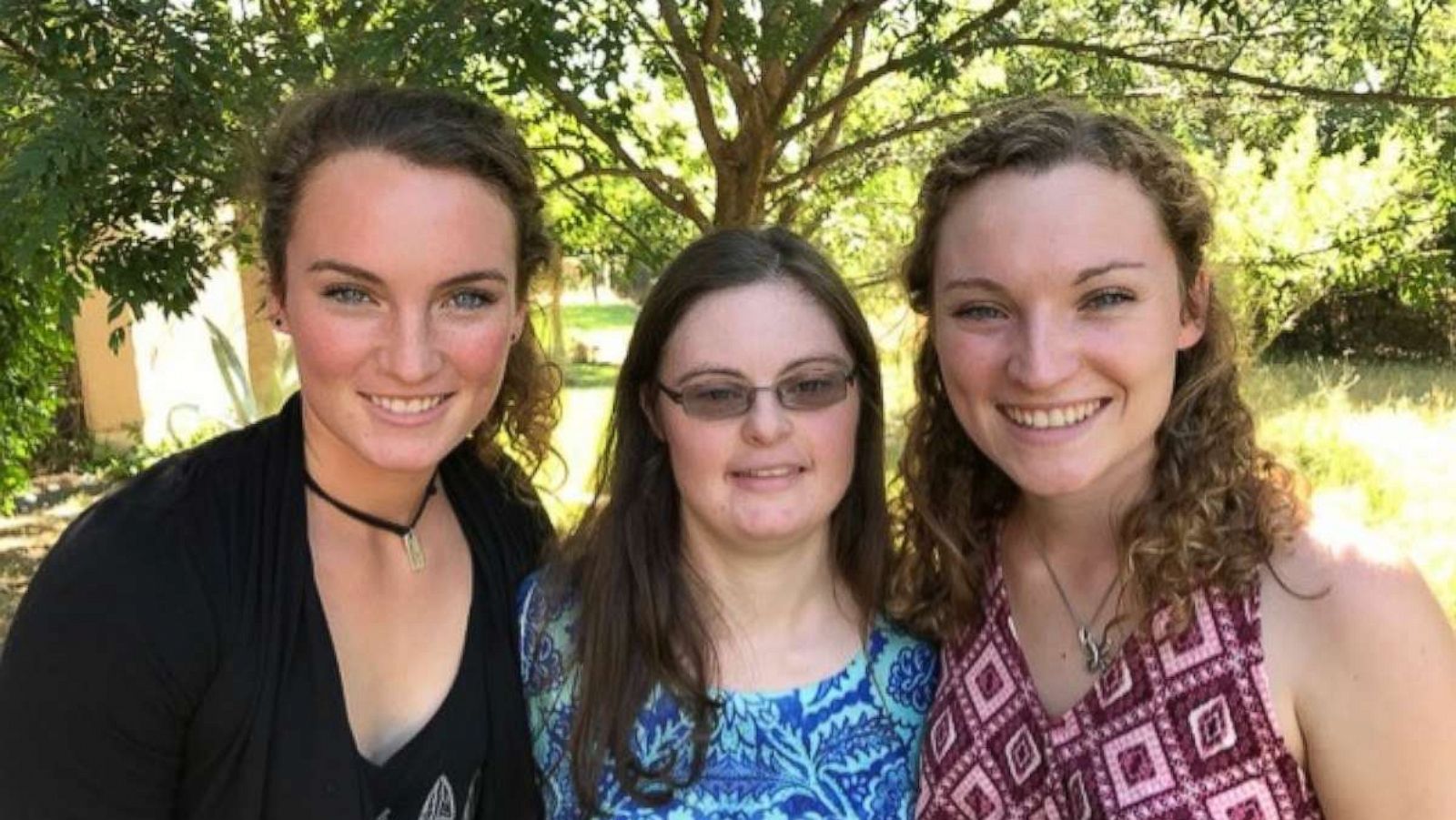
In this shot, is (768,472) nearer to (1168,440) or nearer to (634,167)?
(1168,440)

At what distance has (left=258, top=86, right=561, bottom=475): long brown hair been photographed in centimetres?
222

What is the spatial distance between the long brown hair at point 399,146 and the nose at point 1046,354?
93 cm

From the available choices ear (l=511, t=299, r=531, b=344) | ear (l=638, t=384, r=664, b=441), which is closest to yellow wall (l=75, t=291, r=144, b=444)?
ear (l=511, t=299, r=531, b=344)

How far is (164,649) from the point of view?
1886 mm

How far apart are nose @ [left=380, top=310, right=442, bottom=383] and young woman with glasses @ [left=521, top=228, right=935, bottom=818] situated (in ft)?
1.59

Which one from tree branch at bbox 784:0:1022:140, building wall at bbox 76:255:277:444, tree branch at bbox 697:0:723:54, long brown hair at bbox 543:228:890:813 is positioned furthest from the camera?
building wall at bbox 76:255:277:444

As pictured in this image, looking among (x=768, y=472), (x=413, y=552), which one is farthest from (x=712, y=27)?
(x=413, y=552)

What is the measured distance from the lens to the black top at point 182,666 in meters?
1.87

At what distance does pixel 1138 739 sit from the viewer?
1988 millimetres

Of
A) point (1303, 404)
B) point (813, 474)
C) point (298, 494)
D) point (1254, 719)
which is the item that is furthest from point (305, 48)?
point (1303, 404)

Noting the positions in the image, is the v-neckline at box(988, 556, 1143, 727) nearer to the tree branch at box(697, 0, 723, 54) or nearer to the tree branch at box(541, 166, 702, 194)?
the tree branch at box(697, 0, 723, 54)

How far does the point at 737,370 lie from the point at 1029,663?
710 mm

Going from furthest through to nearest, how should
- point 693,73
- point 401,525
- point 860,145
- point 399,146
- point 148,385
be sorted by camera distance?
point 148,385 → point 860,145 → point 693,73 → point 401,525 → point 399,146

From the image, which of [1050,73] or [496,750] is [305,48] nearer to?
[496,750]
